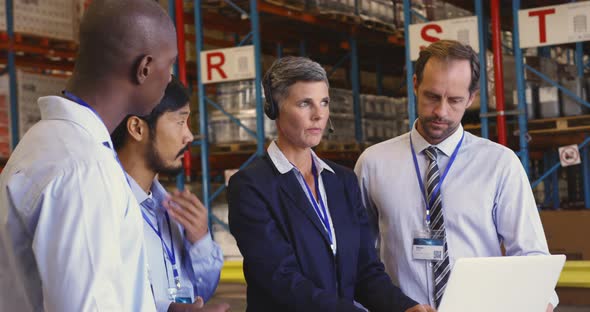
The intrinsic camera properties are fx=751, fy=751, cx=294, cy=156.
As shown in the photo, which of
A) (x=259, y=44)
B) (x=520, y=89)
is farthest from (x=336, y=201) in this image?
(x=259, y=44)

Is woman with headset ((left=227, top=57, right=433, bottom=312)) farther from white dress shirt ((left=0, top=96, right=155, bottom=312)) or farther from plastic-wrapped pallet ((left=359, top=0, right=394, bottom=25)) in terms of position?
plastic-wrapped pallet ((left=359, top=0, right=394, bottom=25))

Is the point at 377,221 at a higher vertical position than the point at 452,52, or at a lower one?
lower

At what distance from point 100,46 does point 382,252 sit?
5.42ft

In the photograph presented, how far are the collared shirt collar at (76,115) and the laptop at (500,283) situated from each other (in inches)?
38.2

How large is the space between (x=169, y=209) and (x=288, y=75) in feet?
2.05

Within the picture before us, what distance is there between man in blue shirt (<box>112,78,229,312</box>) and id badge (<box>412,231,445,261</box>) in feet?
2.49

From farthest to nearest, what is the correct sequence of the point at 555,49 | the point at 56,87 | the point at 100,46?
the point at 555,49 < the point at 56,87 < the point at 100,46

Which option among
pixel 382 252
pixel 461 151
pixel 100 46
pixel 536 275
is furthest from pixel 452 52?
pixel 100 46

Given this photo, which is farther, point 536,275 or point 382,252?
point 382,252

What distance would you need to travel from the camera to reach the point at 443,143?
293cm

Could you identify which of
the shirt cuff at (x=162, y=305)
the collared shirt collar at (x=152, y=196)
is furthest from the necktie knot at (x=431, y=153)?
the shirt cuff at (x=162, y=305)

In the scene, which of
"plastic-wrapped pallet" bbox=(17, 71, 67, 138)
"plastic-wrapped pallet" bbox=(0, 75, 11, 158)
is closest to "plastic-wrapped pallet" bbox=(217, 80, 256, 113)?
"plastic-wrapped pallet" bbox=(17, 71, 67, 138)

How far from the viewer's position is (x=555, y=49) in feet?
42.9

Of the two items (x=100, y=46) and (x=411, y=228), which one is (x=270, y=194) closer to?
(x=411, y=228)
